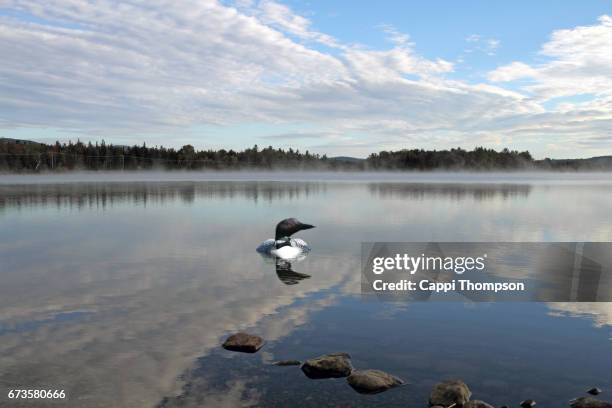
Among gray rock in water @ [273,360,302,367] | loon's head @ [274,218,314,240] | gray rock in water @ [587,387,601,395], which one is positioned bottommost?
gray rock in water @ [273,360,302,367]

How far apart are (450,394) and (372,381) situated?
1.29 meters

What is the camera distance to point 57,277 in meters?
17.1

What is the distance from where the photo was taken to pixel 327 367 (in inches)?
363

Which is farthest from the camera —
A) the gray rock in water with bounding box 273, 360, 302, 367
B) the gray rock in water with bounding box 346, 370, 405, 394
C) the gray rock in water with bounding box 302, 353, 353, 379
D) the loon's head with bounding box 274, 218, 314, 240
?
the loon's head with bounding box 274, 218, 314, 240

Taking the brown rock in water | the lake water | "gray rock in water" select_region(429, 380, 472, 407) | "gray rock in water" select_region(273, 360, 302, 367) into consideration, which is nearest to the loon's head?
the lake water

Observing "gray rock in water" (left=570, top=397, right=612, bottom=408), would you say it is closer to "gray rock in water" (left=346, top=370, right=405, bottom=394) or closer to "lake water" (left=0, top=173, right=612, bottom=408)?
"lake water" (left=0, top=173, right=612, bottom=408)

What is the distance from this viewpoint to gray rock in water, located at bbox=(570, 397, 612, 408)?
311 inches

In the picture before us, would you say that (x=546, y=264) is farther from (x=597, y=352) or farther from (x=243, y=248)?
(x=243, y=248)

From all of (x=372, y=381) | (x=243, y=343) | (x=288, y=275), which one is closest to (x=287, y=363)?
(x=243, y=343)

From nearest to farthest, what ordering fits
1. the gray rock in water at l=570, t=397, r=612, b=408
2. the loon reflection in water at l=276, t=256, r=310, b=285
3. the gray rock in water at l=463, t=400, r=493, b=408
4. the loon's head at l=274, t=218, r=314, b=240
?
the gray rock in water at l=463, t=400, r=493, b=408 → the gray rock in water at l=570, t=397, r=612, b=408 → the loon reflection in water at l=276, t=256, r=310, b=285 → the loon's head at l=274, t=218, r=314, b=240

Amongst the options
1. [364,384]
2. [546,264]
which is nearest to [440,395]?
[364,384]

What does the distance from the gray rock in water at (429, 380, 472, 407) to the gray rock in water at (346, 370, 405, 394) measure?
731 millimetres

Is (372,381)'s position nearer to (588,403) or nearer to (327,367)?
(327,367)

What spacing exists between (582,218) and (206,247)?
2715 cm
